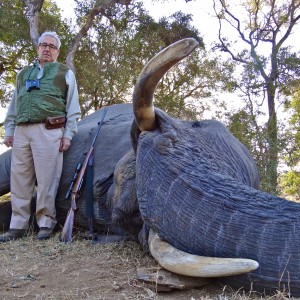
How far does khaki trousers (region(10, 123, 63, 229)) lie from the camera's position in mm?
4762

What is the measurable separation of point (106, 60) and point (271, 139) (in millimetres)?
4542

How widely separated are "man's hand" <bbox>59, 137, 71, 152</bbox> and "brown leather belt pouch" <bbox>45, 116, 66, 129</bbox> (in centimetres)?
15

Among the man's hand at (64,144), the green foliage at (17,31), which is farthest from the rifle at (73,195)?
the green foliage at (17,31)

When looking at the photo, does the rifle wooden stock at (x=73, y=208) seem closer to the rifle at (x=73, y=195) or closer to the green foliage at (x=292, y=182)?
the rifle at (x=73, y=195)

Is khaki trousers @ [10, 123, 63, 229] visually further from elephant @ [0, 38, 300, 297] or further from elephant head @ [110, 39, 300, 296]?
elephant head @ [110, 39, 300, 296]

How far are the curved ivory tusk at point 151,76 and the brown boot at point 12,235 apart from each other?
219cm

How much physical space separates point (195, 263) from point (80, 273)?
3.86ft

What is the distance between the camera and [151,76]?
112 inches

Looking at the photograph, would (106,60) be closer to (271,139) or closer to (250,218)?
(271,139)

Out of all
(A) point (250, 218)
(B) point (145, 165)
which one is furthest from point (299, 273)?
(B) point (145, 165)

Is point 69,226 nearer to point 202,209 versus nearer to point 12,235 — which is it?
point 12,235

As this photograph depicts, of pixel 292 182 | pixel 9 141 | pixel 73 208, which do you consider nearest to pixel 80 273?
pixel 73 208

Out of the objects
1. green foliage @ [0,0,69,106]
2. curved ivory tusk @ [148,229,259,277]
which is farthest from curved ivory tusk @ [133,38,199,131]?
green foliage @ [0,0,69,106]

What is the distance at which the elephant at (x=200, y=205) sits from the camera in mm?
Result: 2100
